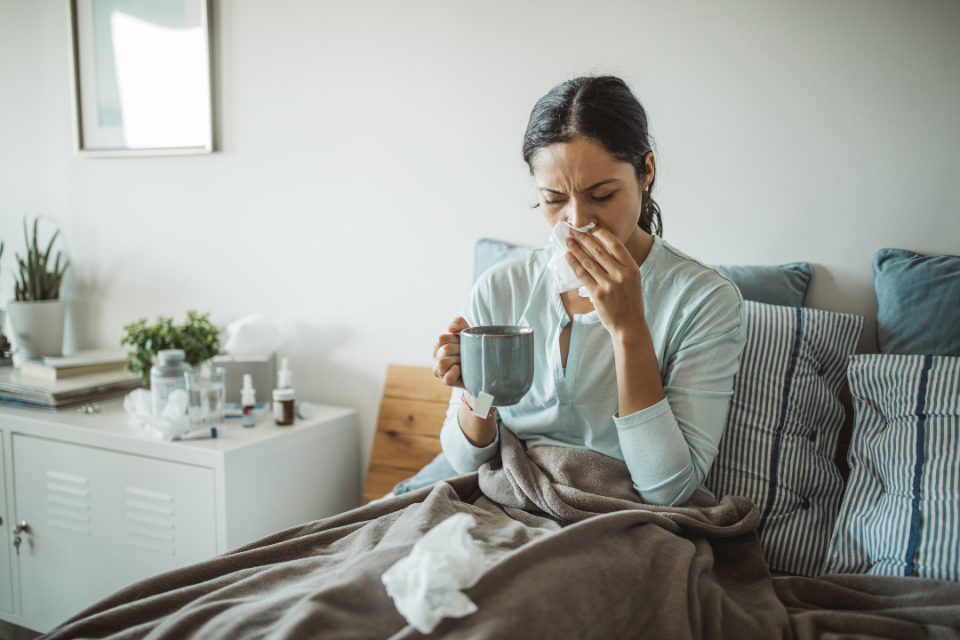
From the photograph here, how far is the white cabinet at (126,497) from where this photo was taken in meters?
1.43

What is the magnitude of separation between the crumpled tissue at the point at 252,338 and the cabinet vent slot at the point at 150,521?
440 millimetres

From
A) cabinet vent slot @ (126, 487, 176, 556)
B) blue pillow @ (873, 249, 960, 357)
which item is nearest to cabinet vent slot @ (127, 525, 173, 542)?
cabinet vent slot @ (126, 487, 176, 556)

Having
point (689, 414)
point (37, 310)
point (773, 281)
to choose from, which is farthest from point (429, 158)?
point (37, 310)

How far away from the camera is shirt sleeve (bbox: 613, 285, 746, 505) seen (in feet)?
3.08

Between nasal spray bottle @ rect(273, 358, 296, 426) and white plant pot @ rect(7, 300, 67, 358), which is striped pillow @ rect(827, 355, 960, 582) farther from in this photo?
white plant pot @ rect(7, 300, 67, 358)

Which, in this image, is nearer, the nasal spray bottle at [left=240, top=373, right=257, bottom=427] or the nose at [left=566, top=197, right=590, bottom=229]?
the nose at [left=566, top=197, right=590, bottom=229]

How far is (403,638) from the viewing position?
640 mm

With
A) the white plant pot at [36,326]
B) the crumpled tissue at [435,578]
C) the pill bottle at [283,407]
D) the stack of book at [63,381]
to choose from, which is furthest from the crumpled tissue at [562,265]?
the white plant pot at [36,326]

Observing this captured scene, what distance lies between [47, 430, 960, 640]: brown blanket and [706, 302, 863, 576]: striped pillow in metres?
0.11

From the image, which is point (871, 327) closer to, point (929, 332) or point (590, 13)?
point (929, 332)

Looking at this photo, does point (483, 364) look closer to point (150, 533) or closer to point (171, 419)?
point (171, 419)

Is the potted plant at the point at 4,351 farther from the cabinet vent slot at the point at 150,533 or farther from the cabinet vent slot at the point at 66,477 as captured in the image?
the cabinet vent slot at the point at 150,533

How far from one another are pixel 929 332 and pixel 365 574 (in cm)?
106

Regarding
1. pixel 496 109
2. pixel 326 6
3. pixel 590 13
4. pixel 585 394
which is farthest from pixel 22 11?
pixel 585 394
